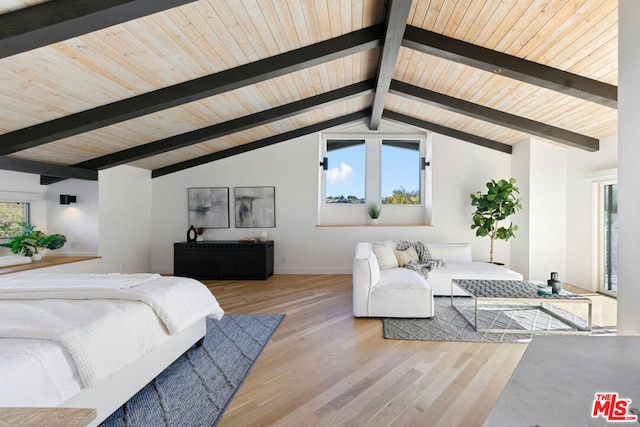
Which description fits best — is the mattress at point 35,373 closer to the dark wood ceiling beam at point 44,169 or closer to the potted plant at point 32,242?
the dark wood ceiling beam at point 44,169

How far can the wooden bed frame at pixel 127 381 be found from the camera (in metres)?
1.62

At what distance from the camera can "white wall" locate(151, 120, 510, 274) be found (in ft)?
20.1

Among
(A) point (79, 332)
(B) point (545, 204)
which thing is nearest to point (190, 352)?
(A) point (79, 332)

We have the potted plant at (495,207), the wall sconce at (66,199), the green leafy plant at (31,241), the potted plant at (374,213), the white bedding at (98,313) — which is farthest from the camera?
the potted plant at (374,213)

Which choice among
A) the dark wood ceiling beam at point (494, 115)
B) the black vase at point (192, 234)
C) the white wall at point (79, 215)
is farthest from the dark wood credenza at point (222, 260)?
the dark wood ceiling beam at point (494, 115)

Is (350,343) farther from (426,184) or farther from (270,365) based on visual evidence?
(426,184)

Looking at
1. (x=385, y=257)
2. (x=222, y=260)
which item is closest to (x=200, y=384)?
(x=385, y=257)

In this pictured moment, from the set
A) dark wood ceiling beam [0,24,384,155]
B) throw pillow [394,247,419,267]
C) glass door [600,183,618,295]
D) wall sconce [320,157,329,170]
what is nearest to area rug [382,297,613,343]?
throw pillow [394,247,419,267]

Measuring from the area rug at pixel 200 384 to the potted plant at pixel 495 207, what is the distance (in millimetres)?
4194

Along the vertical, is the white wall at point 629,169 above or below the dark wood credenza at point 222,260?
above

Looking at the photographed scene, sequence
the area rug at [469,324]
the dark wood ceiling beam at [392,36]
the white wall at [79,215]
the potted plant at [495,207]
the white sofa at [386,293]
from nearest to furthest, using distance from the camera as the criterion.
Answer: the dark wood ceiling beam at [392,36] < the area rug at [469,324] < the white sofa at [386,293] < the white wall at [79,215] < the potted plant at [495,207]

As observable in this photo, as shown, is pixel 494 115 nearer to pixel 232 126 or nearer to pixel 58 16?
pixel 232 126

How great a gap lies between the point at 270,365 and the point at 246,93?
3176mm

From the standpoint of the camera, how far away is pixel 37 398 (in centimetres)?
132
